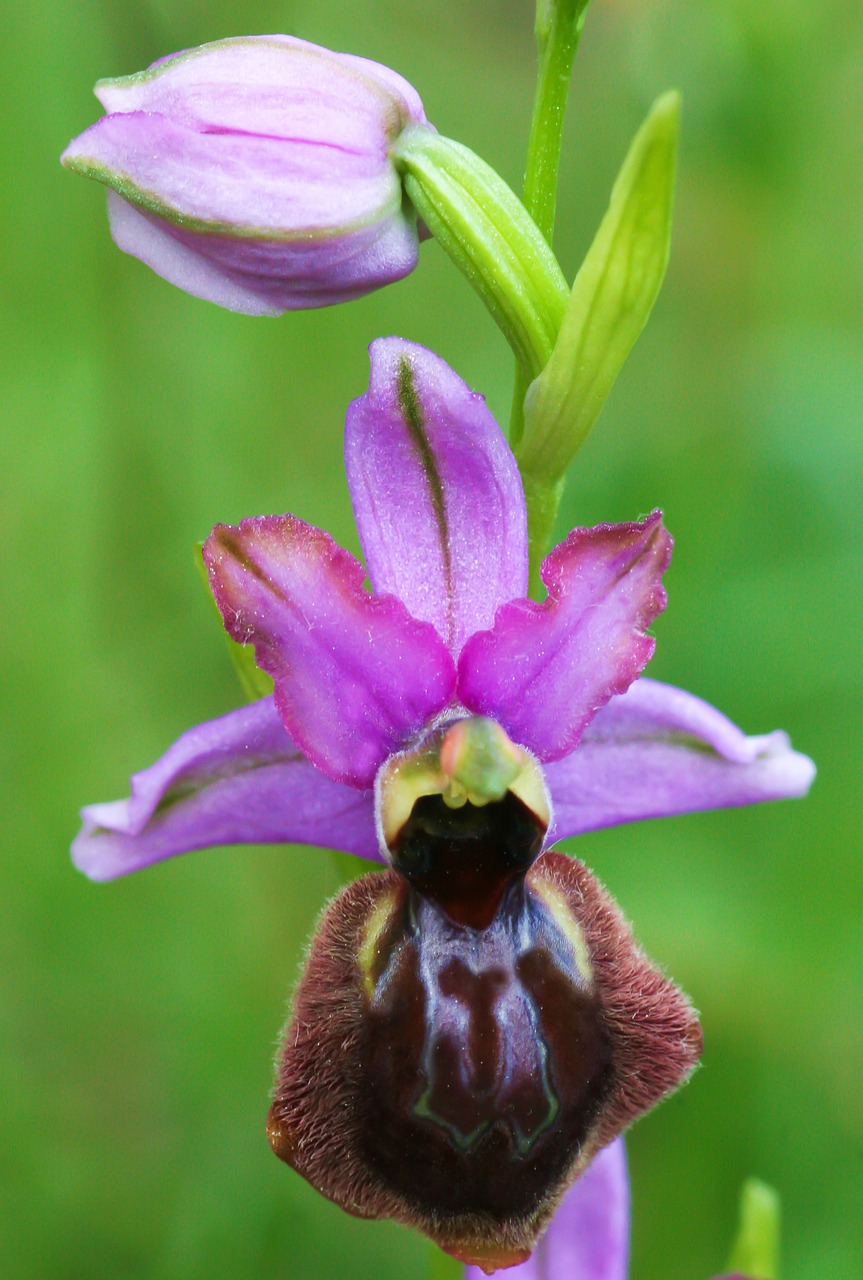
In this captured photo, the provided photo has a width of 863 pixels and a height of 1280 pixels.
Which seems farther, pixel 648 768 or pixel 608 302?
pixel 648 768

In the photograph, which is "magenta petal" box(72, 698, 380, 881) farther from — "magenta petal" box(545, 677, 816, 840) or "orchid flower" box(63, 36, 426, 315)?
"orchid flower" box(63, 36, 426, 315)

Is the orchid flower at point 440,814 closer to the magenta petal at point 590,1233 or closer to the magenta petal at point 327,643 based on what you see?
the magenta petal at point 327,643

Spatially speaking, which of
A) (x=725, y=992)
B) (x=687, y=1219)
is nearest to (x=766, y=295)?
(x=725, y=992)

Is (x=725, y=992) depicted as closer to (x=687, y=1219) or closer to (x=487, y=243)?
(x=687, y=1219)

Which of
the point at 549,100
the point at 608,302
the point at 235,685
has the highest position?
the point at 549,100

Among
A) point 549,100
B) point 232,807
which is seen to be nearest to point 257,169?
point 549,100

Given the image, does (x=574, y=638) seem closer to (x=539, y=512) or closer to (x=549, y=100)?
(x=539, y=512)

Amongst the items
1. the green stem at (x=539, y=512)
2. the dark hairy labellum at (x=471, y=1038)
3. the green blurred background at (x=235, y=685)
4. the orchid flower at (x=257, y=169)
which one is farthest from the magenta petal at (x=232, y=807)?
the green blurred background at (x=235, y=685)
